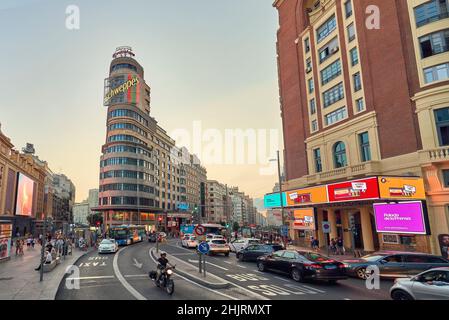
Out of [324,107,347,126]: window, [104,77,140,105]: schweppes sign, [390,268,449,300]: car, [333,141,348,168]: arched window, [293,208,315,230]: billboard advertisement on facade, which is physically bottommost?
[390,268,449,300]: car

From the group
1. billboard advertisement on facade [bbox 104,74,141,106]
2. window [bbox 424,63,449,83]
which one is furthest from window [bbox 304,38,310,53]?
billboard advertisement on facade [bbox 104,74,141,106]

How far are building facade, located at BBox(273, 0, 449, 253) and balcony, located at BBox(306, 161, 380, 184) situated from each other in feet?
0.34

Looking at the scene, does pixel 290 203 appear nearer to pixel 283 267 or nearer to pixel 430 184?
pixel 430 184

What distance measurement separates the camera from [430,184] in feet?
80.0

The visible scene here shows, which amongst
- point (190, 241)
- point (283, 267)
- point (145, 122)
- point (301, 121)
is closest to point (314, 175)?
point (301, 121)

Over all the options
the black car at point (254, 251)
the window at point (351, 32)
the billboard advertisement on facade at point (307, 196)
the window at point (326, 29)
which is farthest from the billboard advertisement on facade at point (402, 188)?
the window at point (326, 29)

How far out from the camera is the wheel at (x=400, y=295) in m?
9.85

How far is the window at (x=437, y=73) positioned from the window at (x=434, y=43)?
126cm

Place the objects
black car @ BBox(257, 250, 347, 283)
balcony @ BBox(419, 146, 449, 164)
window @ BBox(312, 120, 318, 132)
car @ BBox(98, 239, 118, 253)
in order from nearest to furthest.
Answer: black car @ BBox(257, 250, 347, 283)
balcony @ BBox(419, 146, 449, 164)
car @ BBox(98, 239, 118, 253)
window @ BBox(312, 120, 318, 132)

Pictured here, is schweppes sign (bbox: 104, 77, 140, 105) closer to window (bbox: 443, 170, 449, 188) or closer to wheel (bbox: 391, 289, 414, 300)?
window (bbox: 443, 170, 449, 188)

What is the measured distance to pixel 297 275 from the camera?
588 inches

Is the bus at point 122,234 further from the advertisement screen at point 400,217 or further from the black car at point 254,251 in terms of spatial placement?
the advertisement screen at point 400,217

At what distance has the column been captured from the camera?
29.4 metres
